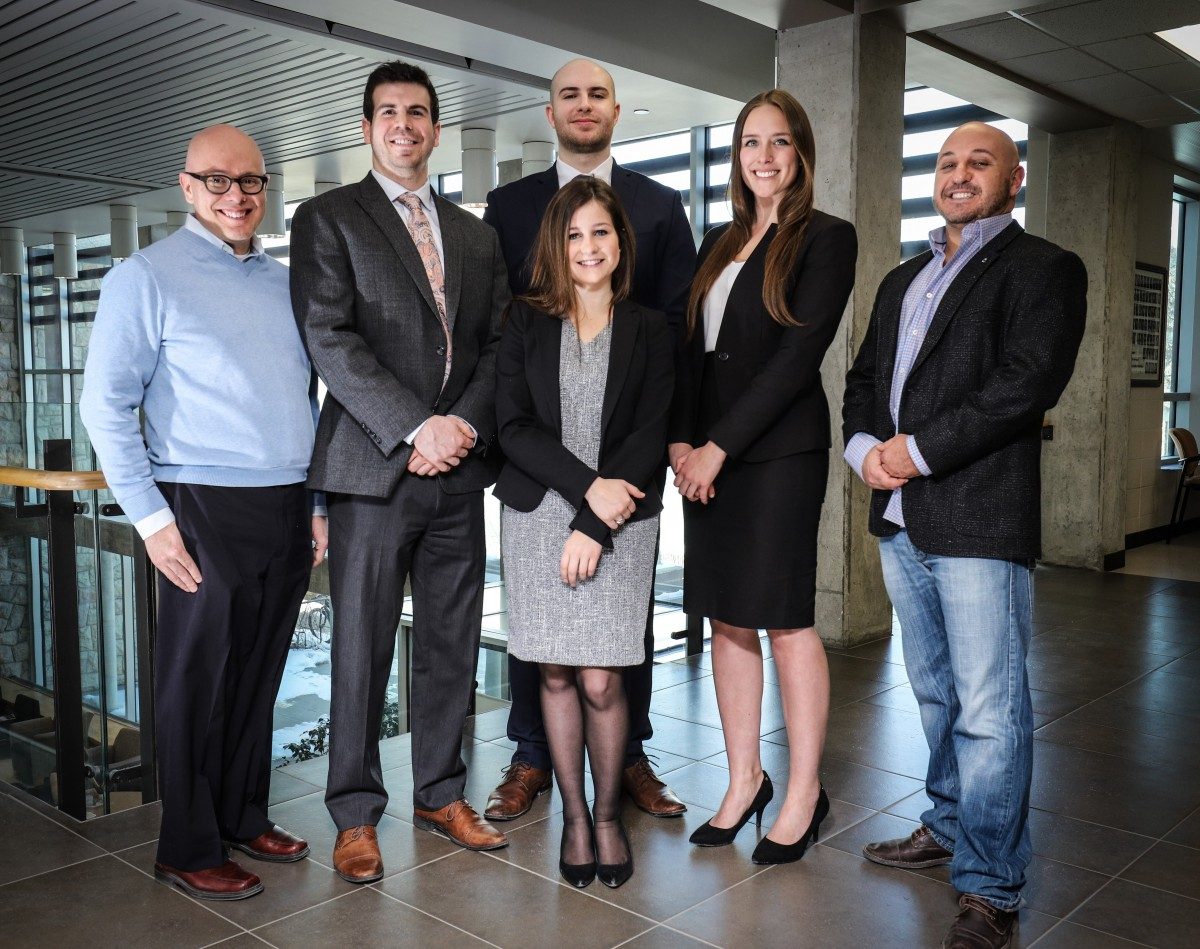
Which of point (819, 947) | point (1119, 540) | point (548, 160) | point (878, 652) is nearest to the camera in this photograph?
point (819, 947)

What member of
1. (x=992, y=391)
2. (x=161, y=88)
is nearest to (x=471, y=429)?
(x=992, y=391)

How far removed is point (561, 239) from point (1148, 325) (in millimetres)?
7363

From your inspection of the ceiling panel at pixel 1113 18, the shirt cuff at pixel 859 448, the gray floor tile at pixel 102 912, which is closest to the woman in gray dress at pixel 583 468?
the shirt cuff at pixel 859 448

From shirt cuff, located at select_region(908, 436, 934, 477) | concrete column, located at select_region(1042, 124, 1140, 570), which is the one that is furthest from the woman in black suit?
concrete column, located at select_region(1042, 124, 1140, 570)

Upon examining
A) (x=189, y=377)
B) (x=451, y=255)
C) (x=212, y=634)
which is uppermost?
(x=451, y=255)

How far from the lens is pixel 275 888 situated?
2.64 metres

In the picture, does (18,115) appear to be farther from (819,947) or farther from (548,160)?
(819,947)

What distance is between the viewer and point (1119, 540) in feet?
25.6

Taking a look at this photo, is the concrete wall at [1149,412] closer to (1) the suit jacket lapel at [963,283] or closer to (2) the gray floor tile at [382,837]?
(1) the suit jacket lapel at [963,283]

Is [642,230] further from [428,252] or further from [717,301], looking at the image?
[428,252]

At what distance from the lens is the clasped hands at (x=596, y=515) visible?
2.52 metres

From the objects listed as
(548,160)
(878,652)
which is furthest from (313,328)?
(548,160)

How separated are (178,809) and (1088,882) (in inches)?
88.0

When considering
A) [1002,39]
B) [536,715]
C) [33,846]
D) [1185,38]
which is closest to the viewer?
[33,846]
